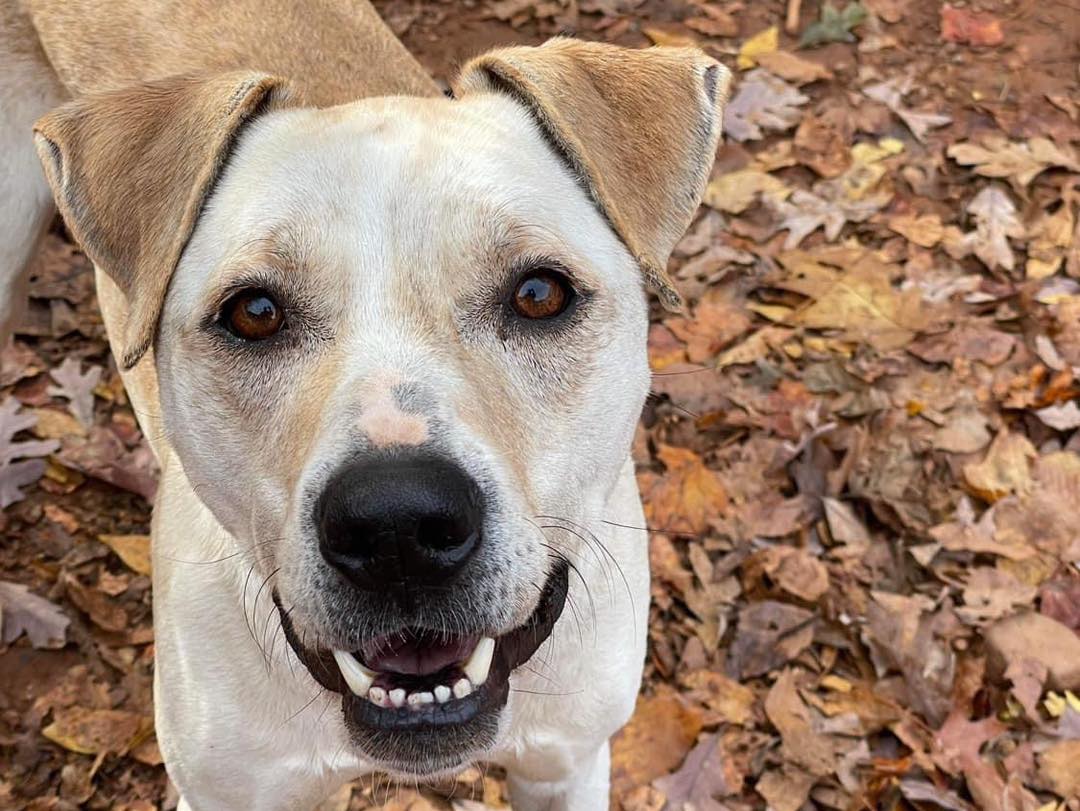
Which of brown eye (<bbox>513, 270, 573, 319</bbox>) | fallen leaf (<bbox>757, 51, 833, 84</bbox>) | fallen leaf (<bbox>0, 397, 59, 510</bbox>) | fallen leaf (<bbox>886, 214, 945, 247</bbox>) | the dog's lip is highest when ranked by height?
brown eye (<bbox>513, 270, 573, 319</bbox>)

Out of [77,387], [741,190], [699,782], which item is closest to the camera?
[699,782]

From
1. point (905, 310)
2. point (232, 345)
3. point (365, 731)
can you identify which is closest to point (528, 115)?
point (232, 345)

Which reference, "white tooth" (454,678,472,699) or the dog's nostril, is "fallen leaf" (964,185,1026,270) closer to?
"white tooth" (454,678,472,699)

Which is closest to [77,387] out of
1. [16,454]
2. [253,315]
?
[16,454]

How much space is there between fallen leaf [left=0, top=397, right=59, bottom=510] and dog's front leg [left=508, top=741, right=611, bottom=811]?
2.48m

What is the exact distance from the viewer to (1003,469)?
4504mm

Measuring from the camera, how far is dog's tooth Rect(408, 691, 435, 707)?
2318 millimetres

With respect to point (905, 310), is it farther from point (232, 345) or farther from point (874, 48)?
point (232, 345)

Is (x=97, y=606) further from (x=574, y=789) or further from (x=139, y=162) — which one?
(x=139, y=162)

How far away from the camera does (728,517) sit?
4.53m

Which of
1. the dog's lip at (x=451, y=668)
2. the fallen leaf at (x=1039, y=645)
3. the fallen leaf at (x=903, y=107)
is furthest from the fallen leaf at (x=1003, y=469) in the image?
the dog's lip at (x=451, y=668)

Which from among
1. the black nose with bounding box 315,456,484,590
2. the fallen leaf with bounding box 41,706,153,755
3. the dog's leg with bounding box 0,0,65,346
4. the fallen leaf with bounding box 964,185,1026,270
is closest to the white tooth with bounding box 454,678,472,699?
the black nose with bounding box 315,456,484,590

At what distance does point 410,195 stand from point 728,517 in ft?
8.31

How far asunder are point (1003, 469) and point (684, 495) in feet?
4.03
